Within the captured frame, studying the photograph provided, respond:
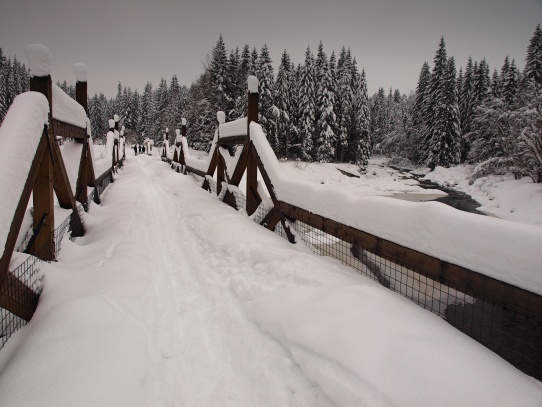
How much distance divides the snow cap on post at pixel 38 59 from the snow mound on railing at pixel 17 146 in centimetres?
43

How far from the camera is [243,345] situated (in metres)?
2.44

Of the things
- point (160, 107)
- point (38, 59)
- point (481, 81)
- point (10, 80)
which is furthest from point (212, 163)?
point (10, 80)

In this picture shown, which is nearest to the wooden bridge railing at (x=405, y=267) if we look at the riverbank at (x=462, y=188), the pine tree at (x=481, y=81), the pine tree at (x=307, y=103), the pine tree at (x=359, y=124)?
the riverbank at (x=462, y=188)

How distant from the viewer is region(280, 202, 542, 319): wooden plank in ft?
5.52

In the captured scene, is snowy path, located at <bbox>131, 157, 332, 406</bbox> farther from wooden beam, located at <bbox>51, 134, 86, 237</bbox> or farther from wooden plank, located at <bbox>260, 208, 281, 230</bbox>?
wooden beam, located at <bbox>51, 134, 86, 237</bbox>

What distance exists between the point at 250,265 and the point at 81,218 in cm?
338

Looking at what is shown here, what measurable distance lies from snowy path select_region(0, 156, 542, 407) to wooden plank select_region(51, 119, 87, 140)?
1.71m

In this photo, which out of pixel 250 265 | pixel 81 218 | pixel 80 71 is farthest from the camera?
pixel 80 71

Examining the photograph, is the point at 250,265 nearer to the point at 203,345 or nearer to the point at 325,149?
the point at 203,345

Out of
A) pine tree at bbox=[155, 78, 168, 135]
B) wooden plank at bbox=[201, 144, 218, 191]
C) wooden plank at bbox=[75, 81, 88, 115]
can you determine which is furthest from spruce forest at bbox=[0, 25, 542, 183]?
wooden plank at bbox=[75, 81, 88, 115]

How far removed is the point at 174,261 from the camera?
4.29m

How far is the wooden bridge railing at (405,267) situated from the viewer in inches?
75.5

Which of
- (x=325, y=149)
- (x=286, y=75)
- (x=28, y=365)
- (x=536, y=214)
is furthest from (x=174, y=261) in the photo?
(x=286, y=75)

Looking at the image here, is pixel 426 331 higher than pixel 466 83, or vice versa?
pixel 466 83
